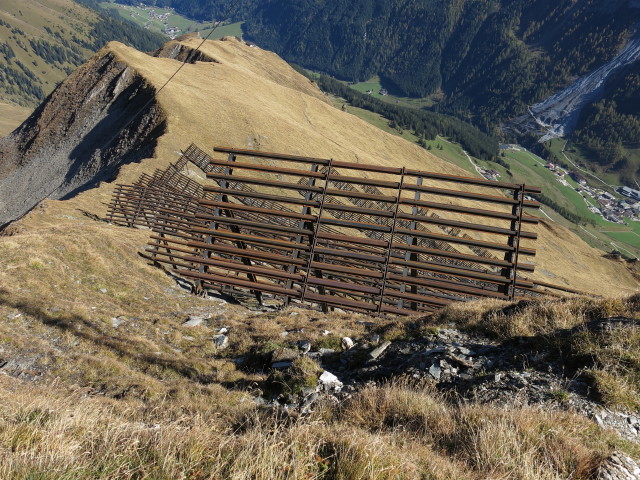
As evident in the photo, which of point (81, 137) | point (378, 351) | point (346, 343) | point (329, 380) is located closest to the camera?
point (329, 380)

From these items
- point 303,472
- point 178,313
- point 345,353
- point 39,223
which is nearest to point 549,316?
point 345,353

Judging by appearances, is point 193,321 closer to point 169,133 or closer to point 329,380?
point 329,380

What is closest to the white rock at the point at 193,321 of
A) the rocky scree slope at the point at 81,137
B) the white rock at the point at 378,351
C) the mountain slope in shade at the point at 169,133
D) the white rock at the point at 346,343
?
the white rock at the point at 346,343

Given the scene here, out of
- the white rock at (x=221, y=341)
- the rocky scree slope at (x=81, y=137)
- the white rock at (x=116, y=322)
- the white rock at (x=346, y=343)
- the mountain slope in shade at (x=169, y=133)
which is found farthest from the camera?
the rocky scree slope at (x=81, y=137)

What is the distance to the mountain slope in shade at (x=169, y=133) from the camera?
4806 centimetres

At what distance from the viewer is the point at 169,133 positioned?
4969 centimetres

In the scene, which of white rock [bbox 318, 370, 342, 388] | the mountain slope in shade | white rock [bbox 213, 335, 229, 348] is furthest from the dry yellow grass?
the mountain slope in shade

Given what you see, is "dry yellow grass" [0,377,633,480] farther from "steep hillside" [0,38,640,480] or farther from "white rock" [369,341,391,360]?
"white rock" [369,341,391,360]

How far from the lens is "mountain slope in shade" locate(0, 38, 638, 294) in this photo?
48.1 meters

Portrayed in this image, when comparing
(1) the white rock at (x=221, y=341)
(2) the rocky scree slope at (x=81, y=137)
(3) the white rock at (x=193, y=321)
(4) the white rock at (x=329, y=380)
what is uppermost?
(2) the rocky scree slope at (x=81, y=137)

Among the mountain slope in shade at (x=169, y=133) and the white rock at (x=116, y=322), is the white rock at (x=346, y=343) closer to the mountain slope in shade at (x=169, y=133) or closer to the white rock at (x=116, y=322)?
the white rock at (x=116, y=322)

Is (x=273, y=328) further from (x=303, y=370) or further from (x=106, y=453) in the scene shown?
(x=106, y=453)

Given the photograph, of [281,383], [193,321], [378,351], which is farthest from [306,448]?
[193,321]

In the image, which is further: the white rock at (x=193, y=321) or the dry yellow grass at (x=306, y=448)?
the white rock at (x=193, y=321)
